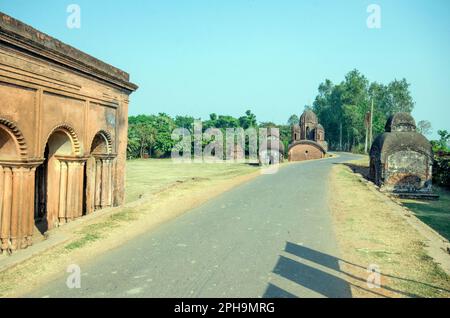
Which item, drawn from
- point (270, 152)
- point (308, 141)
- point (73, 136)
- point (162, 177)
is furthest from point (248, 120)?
point (73, 136)

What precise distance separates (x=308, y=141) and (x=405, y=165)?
26277 mm

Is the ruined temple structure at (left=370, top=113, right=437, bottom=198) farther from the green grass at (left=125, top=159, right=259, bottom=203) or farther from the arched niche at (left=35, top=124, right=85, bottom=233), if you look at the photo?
the arched niche at (left=35, top=124, right=85, bottom=233)

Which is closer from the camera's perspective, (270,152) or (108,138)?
(108,138)

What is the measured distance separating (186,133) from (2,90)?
4888 cm

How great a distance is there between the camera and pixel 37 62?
8469mm

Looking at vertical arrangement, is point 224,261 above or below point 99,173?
below

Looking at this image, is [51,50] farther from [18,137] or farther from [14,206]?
[14,206]

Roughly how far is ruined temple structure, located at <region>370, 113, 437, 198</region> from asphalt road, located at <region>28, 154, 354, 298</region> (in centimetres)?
1195

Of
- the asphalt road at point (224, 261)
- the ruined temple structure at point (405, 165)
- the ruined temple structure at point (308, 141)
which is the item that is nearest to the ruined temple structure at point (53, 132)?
the asphalt road at point (224, 261)

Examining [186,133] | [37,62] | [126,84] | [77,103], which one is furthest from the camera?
[186,133]

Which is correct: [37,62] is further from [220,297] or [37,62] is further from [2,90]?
[220,297]

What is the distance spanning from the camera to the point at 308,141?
47438 mm
